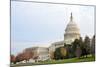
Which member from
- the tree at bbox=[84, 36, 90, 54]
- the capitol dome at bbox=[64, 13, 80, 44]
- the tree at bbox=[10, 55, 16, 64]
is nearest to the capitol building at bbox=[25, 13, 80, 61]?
the capitol dome at bbox=[64, 13, 80, 44]

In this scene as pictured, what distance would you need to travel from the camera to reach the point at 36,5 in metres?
2.37

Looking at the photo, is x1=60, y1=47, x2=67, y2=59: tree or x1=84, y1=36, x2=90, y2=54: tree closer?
x1=60, y1=47, x2=67, y2=59: tree

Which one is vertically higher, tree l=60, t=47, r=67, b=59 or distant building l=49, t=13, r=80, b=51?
distant building l=49, t=13, r=80, b=51

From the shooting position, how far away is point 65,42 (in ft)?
8.16

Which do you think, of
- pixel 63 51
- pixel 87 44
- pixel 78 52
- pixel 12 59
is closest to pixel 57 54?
pixel 63 51

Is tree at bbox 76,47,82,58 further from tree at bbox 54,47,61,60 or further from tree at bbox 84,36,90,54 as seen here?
tree at bbox 54,47,61,60

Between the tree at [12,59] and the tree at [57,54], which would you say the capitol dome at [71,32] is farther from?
the tree at [12,59]

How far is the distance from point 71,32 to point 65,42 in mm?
145

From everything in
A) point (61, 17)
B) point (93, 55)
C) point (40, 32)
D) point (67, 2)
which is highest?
point (67, 2)

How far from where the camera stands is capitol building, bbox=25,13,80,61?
7.76 ft

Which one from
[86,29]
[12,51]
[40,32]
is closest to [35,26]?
[40,32]

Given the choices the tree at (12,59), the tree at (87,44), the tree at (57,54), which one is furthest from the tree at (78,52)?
the tree at (12,59)
